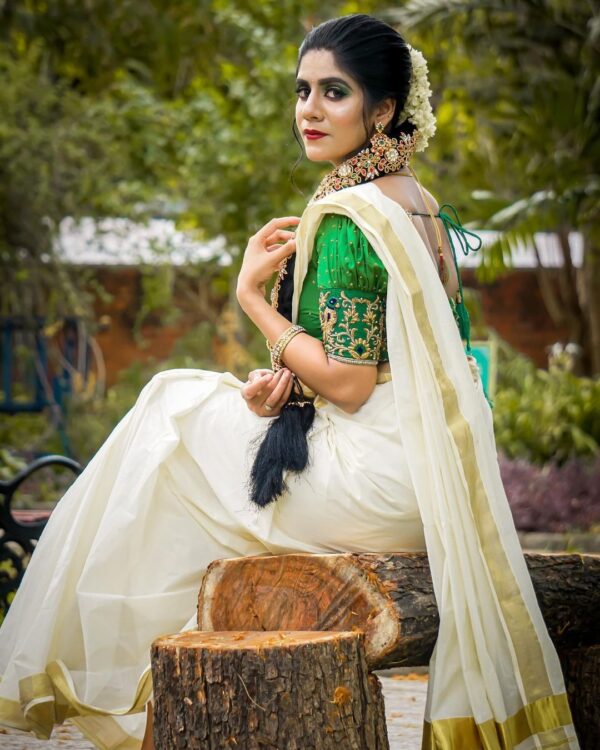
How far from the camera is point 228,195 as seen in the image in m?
14.6

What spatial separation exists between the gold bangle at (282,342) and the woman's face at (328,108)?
0.51m

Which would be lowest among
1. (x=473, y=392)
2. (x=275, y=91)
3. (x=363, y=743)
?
(x=363, y=743)

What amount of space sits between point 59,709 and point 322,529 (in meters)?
0.86

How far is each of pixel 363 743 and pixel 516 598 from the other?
1.76ft

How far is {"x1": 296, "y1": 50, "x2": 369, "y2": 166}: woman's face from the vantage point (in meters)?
3.54

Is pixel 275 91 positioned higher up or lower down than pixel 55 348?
higher up

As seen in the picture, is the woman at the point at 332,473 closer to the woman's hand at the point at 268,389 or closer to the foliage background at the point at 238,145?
the woman's hand at the point at 268,389

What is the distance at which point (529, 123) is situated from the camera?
1125cm

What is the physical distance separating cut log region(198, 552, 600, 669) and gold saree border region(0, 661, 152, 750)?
310 mm

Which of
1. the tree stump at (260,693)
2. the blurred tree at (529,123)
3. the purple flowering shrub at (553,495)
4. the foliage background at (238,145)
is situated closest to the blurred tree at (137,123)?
the foliage background at (238,145)

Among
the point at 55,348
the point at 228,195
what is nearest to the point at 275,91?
the point at 228,195

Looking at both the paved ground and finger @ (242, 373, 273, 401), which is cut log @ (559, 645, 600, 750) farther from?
finger @ (242, 373, 273, 401)

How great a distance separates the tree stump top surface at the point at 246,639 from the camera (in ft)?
9.90

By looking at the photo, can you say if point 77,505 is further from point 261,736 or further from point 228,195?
point 228,195
